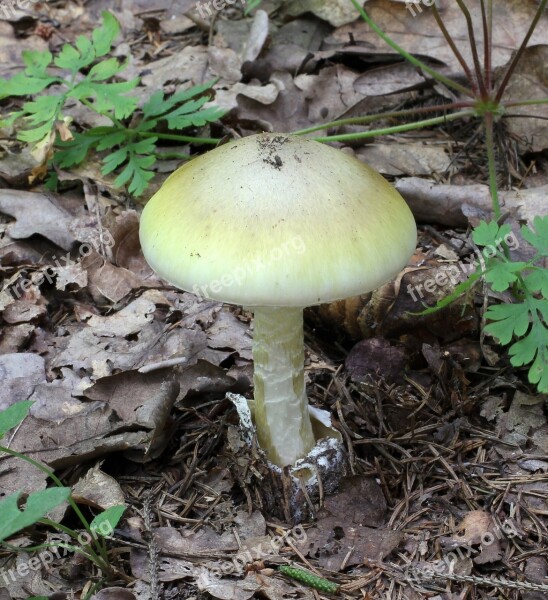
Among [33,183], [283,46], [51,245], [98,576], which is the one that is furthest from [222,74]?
[98,576]

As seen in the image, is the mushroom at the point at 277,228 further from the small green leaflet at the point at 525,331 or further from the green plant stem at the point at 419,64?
the green plant stem at the point at 419,64

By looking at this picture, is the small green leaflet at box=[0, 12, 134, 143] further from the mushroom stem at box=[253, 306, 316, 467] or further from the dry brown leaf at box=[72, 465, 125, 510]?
the dry brown leaf at box=[72, 465, 125, 510]

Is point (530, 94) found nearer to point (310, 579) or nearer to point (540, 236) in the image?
point (540, 236)

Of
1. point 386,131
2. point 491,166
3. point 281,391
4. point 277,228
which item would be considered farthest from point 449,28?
point 277,228
